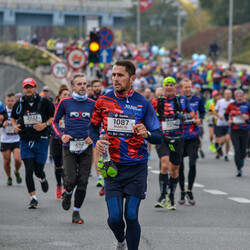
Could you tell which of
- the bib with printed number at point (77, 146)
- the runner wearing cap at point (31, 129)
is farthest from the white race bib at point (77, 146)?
the runner wearing cap at point (31, 129)

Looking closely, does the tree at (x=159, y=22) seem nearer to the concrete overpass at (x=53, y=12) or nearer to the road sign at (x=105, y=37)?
the concrete overpass at (x=53, y=12)

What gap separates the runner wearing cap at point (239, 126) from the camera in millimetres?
17703

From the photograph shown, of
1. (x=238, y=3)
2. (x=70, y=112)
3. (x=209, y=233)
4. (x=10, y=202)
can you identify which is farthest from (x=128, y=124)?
(x=238, y=3)

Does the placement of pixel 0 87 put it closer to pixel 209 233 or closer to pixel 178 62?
pixel 178 62

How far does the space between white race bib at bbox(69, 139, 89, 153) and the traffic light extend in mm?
11907

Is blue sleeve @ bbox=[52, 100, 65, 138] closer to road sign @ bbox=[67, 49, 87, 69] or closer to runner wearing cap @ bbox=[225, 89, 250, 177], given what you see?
runner wearing cap @ bbox=[225, 89, 250, 177]

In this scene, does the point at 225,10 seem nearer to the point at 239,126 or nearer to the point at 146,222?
the point at 239,126

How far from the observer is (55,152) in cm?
1293

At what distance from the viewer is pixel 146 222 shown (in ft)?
34.3

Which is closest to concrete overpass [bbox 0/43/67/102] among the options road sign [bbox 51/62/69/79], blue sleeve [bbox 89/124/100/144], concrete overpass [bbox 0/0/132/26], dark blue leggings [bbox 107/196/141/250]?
road sign [bbox 51/62/69/79]

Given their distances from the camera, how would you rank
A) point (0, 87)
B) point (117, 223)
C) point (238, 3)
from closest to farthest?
point (117, 223) < point (0, 87) < point (238, 3)

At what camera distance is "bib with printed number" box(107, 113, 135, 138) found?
7352 millimetres

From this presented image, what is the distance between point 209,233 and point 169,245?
1.01m

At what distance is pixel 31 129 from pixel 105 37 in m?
12.0
